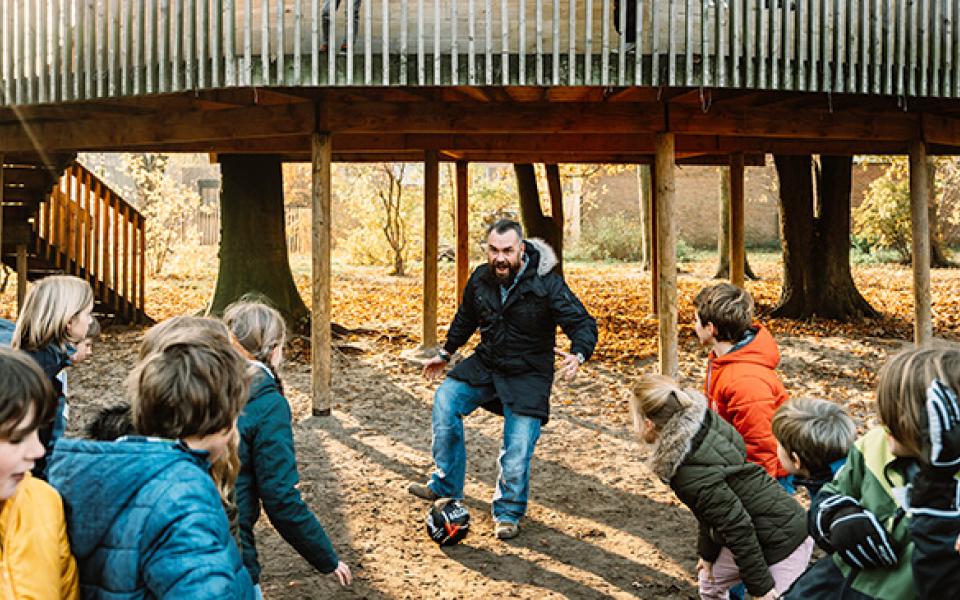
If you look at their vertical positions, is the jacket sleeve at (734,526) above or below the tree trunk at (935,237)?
below

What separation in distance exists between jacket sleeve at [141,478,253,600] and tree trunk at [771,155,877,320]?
45.4ft

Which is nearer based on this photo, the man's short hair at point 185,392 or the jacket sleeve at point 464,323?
the man's short hair at point 185,392

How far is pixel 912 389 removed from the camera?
2439 millimetres

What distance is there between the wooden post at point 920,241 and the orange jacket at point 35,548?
9972mm

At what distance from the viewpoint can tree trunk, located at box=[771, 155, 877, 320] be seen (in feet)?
49.0

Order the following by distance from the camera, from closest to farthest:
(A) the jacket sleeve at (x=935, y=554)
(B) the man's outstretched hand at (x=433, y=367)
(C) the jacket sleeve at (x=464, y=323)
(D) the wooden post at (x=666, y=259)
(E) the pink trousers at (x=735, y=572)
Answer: (A) the jacket sleeve at (x=935, y=554), (E) the pink trousers at (x=735, y=572), (B) the man's outstretched hand at (x=433, y=367), (C) the jacket sleeve at (x=464, y=323), (D) the wooden post at (x=666, y=259)

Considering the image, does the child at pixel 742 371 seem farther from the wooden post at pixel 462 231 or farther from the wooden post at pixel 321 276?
the wooden post at pixel 462 231

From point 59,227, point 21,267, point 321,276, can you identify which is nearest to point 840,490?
point 321,276

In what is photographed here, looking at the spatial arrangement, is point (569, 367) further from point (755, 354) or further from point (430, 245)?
point (430, 245)

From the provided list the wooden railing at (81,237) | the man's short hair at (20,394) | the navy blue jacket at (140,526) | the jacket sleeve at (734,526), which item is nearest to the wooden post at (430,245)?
the wooden railing at (81,237)

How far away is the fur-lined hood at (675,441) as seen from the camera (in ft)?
12.6

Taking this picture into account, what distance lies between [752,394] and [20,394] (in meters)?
3.33

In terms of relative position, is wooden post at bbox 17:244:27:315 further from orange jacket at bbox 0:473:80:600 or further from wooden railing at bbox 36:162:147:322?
orange jacket at bbox 0:473:80:600

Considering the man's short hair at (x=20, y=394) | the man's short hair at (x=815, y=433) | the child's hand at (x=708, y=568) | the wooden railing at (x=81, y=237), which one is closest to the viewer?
the man's short hair at (x=20, y=394)
